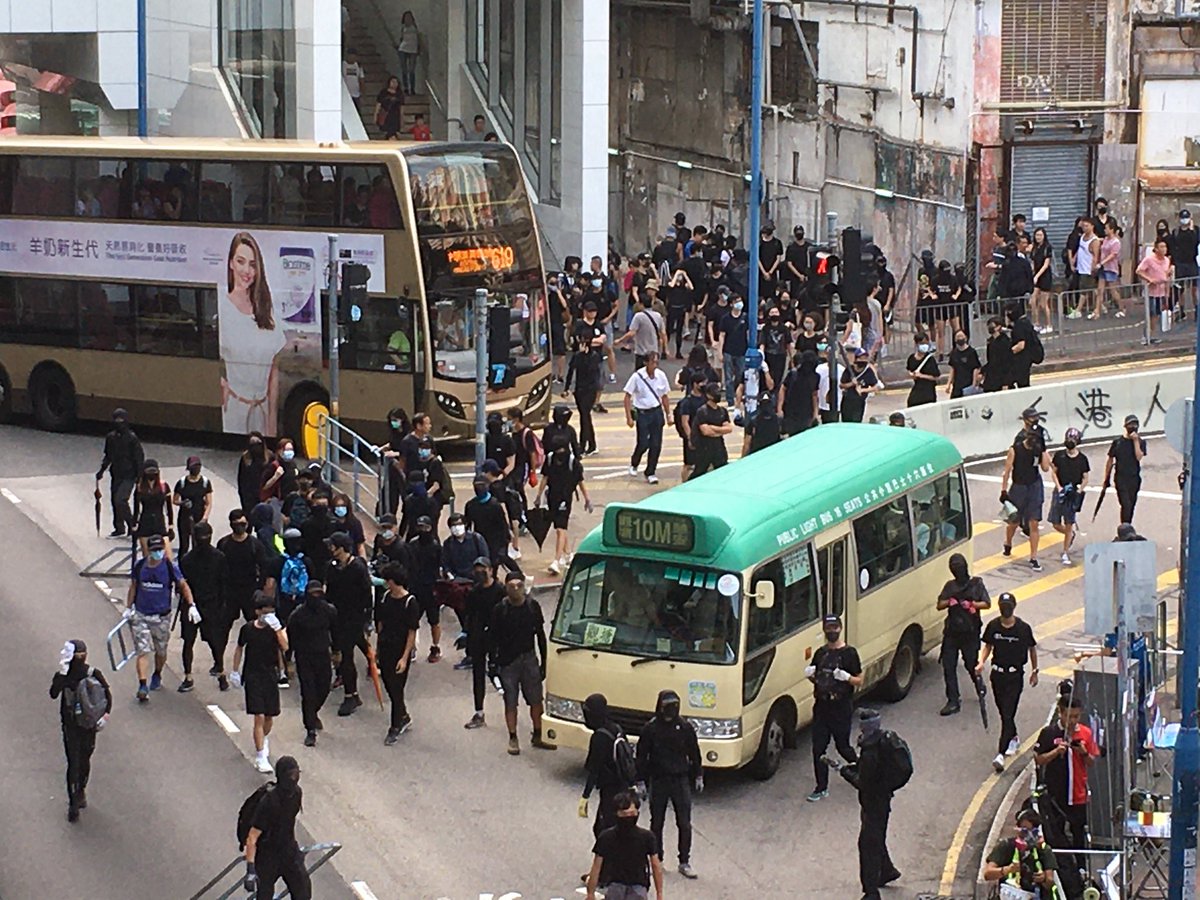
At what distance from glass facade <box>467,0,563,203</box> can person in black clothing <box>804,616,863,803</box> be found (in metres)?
25.2

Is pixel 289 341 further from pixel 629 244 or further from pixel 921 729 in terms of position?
pixel 629 244

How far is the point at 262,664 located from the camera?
1769 centimetres

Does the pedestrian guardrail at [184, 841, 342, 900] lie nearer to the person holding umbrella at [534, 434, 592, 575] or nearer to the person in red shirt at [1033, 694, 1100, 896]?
the person in red shirt at [1033, 694, 1100, 896]

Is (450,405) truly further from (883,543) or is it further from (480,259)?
(883,543)

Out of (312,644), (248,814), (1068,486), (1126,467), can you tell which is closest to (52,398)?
(312,644)

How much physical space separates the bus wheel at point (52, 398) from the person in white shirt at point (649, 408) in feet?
25.9

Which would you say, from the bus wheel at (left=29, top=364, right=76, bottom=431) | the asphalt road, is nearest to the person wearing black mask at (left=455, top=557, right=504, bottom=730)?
the asphalt road

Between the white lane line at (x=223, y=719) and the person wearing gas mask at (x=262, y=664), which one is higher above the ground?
the person wearing gas mask at (x=262, y=664)

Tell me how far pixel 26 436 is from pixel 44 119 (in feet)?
60.0

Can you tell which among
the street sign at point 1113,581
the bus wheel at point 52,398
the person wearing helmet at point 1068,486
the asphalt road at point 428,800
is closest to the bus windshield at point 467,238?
the bus wheel at point 52,398

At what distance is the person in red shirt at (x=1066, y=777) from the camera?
15.9 m

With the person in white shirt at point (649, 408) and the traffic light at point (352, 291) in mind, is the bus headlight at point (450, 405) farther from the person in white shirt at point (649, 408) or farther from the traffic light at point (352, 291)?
the traffic light at point (352, 291)

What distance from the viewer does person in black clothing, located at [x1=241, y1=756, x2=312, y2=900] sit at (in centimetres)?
1459

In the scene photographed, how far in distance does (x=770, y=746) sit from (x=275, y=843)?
15.2 ft
